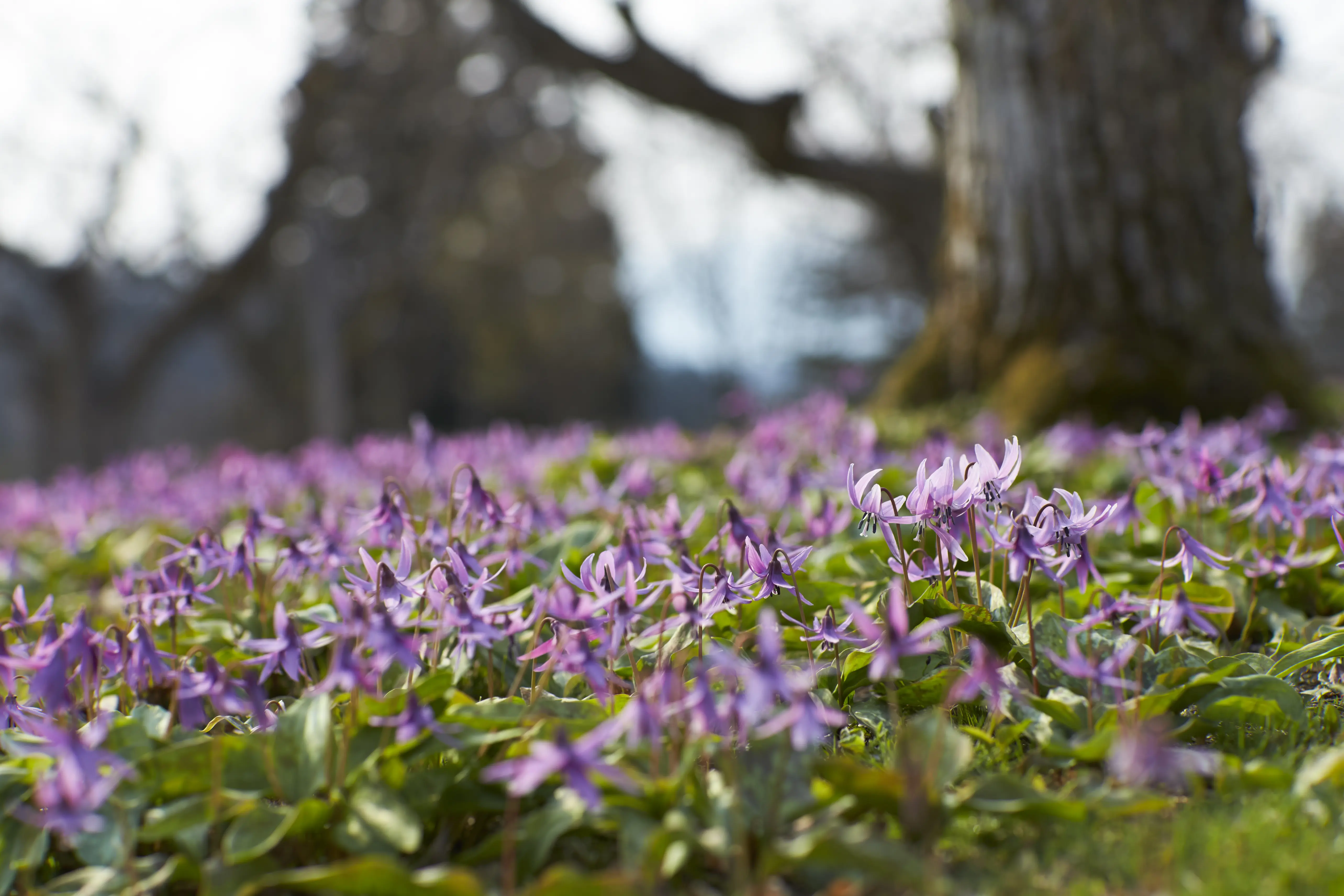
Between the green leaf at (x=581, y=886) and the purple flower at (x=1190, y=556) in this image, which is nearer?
the green leaf at (x=581, y=886)

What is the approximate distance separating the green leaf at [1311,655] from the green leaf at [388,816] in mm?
1411

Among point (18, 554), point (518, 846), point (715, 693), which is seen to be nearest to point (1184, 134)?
point (715, 693)

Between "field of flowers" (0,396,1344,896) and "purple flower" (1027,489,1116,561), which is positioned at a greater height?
"purple flower" (1027,489,1116,561)

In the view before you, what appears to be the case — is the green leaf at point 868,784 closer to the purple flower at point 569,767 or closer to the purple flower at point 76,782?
the purple flower at point 569,767

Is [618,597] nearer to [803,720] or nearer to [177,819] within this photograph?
[803,720]

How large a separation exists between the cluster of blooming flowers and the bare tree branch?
775 cm

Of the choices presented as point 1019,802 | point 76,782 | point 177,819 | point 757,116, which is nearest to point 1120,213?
point 1019,802

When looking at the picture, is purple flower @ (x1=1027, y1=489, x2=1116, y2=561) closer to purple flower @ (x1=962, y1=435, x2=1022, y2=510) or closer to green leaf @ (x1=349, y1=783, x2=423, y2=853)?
purple flower @ (x1=962, y1=435, x2=1022, y2=510)

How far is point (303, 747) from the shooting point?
1.48 m

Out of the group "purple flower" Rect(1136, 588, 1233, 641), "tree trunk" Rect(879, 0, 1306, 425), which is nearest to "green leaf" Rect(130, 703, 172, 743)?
"purple flower" Rect(1136, 588, 1233, 641)

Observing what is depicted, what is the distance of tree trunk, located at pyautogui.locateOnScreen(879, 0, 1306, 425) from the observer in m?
5.34

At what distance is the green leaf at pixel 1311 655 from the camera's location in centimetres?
163

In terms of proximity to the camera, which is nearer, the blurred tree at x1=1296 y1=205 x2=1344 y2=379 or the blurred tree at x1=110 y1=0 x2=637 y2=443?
the blurred tree at x1=110 y1=0 x2=637 y2=443

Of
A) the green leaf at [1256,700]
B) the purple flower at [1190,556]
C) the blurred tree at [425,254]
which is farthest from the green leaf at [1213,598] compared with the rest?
the blurred tree at [425,254]
